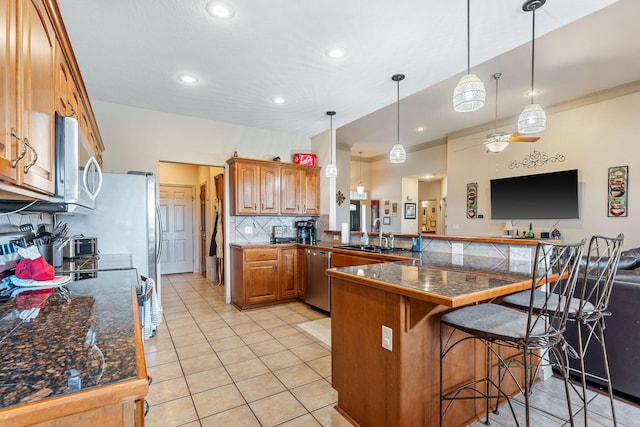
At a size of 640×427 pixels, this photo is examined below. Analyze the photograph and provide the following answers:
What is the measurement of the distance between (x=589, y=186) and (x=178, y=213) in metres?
7.68

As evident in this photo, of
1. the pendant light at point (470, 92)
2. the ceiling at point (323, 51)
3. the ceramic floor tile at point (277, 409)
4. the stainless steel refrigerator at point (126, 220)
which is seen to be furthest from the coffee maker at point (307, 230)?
the pendant light at point (470, 92)

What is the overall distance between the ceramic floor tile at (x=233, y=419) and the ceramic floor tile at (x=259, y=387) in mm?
134

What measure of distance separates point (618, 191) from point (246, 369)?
5.52 meters

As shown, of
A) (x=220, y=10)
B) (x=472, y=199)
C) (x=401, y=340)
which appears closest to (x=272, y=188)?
(x=220, y=10)

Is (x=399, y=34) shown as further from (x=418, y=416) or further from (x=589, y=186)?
(x=589, y=186)

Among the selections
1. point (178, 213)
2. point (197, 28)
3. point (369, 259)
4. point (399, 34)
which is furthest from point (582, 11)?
point (178, 213)

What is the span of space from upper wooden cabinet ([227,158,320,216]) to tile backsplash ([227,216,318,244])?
26 cm

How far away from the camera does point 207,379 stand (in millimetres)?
2361

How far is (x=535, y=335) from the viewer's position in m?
1.30

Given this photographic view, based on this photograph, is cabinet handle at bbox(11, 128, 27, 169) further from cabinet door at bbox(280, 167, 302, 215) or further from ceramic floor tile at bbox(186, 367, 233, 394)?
cabinet door at bbox(280, 167, 302, 215)

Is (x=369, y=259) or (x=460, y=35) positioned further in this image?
(x=369, y=259)

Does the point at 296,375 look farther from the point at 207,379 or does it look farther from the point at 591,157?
the point at 591,157

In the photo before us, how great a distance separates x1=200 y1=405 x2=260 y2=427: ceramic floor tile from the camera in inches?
73.0

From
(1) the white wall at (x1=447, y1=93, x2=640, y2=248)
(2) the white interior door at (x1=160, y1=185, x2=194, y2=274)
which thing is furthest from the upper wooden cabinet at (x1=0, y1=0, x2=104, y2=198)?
(1) the white wall at (x1=447, y1=93, x2=640, y2=248)
